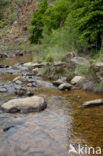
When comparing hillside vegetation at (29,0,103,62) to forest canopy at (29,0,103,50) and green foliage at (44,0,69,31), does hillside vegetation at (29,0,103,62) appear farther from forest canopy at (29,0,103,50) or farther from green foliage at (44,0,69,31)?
green foliage at (44,0,69,31)

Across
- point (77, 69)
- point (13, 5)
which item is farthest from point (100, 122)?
point (13, 5)

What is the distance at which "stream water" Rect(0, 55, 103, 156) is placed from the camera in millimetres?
3436

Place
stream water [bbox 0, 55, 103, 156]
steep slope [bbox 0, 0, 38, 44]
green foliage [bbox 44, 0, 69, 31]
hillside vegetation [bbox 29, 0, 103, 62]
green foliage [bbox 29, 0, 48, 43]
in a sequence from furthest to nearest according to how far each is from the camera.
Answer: steep slope [bbox 0, 0, 38, 44]
green foliage [bbox 29, 0, 48, 43]
green foliage [bbox 44, 0, 69, 31]
hillside vegetation [bbox 29, 0, 103, 62]
stream water [bbox 0, 55, 103, 156]

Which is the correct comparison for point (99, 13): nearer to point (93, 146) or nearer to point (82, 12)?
point (82, 12)

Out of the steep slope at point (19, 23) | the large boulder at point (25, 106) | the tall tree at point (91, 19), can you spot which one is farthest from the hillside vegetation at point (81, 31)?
the steep slope at point (19, 23)

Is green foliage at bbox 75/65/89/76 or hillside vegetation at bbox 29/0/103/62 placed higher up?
hillside vegetation at bbox 29/0/103/62

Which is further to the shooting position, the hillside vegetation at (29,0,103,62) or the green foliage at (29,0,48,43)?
the green foliage at (29,0,48,43)

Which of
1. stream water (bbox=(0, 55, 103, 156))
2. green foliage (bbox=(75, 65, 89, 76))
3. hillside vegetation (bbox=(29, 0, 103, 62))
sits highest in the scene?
hillside vegetation (bbox=(29, 0, 103, 62))

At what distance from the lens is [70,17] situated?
14609 millimetres

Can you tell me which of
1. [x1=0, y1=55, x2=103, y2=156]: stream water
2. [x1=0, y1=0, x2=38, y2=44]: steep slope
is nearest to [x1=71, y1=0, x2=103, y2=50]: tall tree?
[x1=0, y1=55, x2=103, y2=156]: stream water

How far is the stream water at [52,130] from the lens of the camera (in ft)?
11.3

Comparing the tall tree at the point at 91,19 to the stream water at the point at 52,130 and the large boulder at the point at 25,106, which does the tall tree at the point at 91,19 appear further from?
the large boulder at the point at 25,106

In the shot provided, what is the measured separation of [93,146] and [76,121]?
1161mm

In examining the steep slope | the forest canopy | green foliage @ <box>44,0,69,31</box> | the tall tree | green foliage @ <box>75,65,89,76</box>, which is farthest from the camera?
the steep slope
